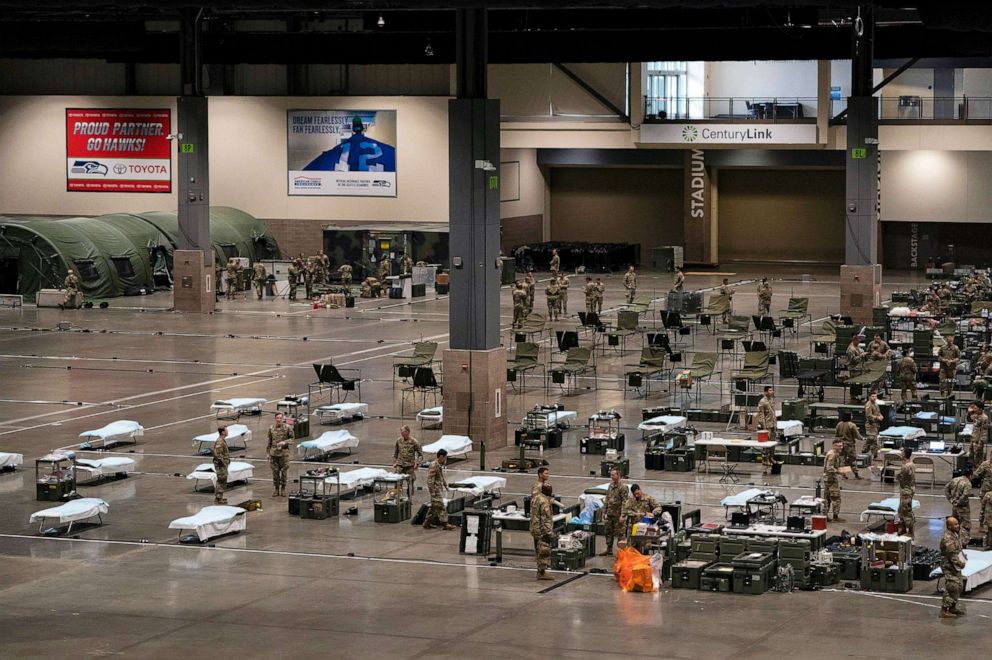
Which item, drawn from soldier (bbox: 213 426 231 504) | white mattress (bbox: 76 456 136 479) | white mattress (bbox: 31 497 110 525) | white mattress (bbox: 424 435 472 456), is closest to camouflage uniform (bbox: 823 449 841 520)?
white mattress (bbox: 424 435 472 456)

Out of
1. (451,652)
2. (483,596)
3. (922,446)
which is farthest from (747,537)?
(922,446)

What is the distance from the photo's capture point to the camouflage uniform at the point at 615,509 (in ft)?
81.4

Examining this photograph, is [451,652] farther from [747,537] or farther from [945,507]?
[945,507]

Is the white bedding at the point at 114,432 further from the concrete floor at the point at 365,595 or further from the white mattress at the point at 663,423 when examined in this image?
the white mattress at the point at 663,423

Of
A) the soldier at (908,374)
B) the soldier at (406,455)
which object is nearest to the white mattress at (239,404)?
the soldier at (406,455)

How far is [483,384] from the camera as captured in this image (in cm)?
3341

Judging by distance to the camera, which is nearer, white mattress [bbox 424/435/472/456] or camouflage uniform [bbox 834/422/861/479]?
camouflage uniform [bbox 834/422/861/479]

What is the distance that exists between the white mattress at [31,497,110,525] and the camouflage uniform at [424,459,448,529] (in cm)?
529

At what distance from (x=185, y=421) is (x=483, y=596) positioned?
15534 mm

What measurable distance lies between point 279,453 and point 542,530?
6.92 meters

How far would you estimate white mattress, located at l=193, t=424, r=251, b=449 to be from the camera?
3262 centimetres

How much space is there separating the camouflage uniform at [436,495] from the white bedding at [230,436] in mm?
7138

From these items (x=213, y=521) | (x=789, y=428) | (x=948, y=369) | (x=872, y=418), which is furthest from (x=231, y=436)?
(x=948, y=369)

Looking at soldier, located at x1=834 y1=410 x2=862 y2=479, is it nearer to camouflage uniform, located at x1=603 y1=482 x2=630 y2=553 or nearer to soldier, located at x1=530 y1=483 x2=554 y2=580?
camouflage uniform, located at x1=603 y1=482 x2=630 y2=553
